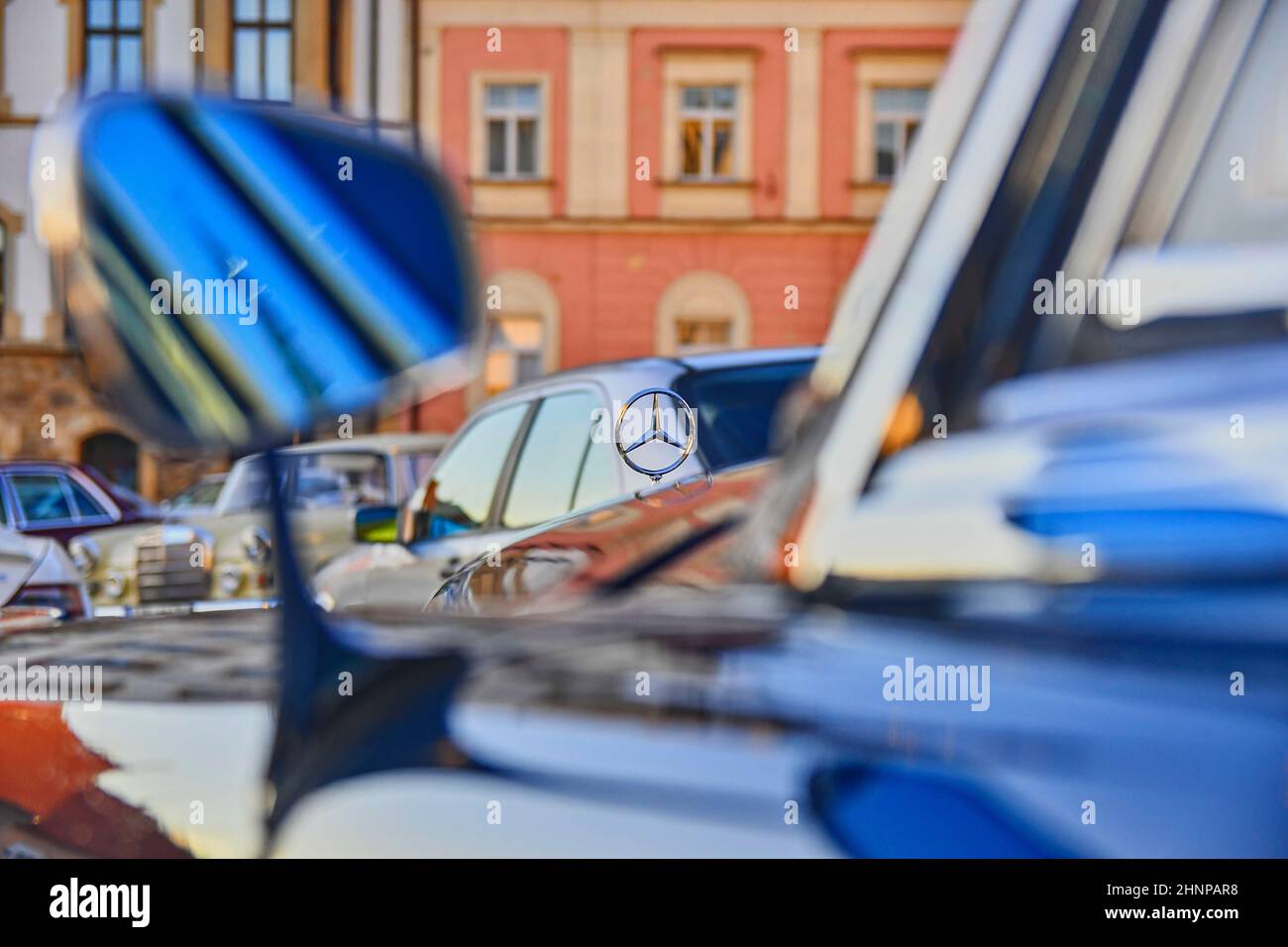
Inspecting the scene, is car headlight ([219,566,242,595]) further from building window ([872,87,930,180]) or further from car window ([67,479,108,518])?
building window ([872,87,930,180])

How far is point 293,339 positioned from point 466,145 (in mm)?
1179

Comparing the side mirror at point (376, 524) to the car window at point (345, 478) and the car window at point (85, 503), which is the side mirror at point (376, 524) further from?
the car window at point (85, 503)

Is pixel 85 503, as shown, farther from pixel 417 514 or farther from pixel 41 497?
pixel 417 514

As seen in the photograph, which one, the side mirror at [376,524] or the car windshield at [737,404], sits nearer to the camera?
the car windshield at [737,404]

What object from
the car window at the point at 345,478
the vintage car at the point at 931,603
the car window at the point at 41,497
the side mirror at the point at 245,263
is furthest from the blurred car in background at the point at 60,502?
the vintage car at the point at 931,603

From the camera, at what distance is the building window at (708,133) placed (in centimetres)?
205

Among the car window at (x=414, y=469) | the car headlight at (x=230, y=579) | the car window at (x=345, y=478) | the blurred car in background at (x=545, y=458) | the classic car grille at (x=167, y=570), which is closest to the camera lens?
the car window at (x=345, y=478)

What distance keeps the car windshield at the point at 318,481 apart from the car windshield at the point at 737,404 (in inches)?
21.0

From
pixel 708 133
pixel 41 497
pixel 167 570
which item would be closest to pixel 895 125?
pixel 708 133

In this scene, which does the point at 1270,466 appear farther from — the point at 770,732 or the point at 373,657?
the point at 373,657
